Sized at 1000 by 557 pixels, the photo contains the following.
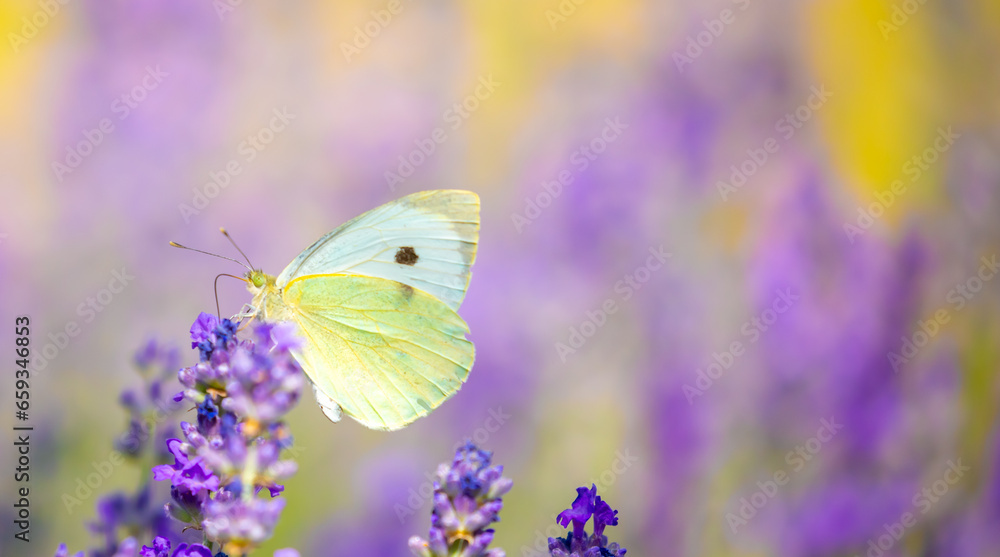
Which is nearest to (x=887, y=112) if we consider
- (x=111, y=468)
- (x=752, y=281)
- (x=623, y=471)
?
(x=752, y=281)

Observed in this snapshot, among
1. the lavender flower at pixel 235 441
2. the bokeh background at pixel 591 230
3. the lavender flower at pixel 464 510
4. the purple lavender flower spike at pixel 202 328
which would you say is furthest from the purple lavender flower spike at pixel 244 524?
the bokeh background at pixel 591 230

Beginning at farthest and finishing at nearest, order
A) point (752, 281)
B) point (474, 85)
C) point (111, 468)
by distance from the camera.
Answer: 1. point (474, 85)
2. point (752, 281)
3. point (111, 468)

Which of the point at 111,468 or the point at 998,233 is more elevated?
the point at 998,233

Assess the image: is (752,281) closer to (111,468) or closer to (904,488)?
(904,488)

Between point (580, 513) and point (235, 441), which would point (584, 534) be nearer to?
point (580, 513)

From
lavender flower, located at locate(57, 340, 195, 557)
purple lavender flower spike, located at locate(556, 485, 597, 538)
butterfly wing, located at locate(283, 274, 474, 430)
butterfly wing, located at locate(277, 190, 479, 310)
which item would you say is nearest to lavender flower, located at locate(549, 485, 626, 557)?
purple lavender flower spike, located at locate(556, 485, 597, 538)

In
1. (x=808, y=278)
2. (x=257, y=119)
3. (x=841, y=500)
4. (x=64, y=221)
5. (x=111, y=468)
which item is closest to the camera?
(x=841, y=500)

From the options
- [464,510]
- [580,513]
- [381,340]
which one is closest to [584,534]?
[580,513]

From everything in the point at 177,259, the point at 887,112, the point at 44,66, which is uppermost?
the point at 887,112
